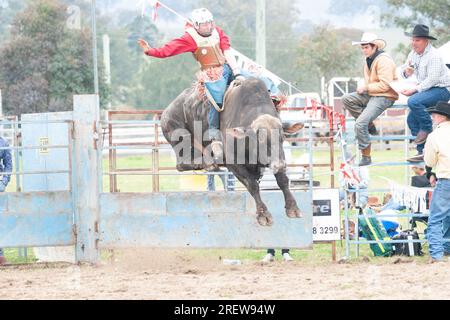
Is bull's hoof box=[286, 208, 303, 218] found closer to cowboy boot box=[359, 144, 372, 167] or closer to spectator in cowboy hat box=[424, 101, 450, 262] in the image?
cowboy boot box=[359, 144, 372, 167]

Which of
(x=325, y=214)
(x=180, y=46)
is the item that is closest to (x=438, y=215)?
(x=325, y=214)

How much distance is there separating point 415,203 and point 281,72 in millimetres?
59291

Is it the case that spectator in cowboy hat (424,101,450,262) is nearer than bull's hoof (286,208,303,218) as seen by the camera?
No

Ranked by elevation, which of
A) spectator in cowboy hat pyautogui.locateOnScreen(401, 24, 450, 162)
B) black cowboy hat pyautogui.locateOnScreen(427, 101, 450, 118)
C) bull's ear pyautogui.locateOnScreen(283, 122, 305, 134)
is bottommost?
bull's ear pyautogui.locateOnScreen(283, 122, 305, 134)

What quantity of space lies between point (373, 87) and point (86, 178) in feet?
12.6

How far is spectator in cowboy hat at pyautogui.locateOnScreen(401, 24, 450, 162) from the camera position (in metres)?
11.6

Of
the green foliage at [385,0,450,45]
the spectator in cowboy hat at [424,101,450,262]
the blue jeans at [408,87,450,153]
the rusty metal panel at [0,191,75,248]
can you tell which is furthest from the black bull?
the green foliage at [385,0,450,45]

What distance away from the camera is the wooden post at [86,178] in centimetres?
1229

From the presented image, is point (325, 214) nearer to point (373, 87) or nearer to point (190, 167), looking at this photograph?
point (373, 87)

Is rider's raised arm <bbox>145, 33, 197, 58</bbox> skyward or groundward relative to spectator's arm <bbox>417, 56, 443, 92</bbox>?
skyward

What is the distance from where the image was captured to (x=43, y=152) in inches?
501

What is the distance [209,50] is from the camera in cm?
1171

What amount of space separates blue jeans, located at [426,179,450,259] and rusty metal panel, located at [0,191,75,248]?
14.9 ft

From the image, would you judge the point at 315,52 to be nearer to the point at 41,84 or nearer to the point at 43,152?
the point at 41,84
